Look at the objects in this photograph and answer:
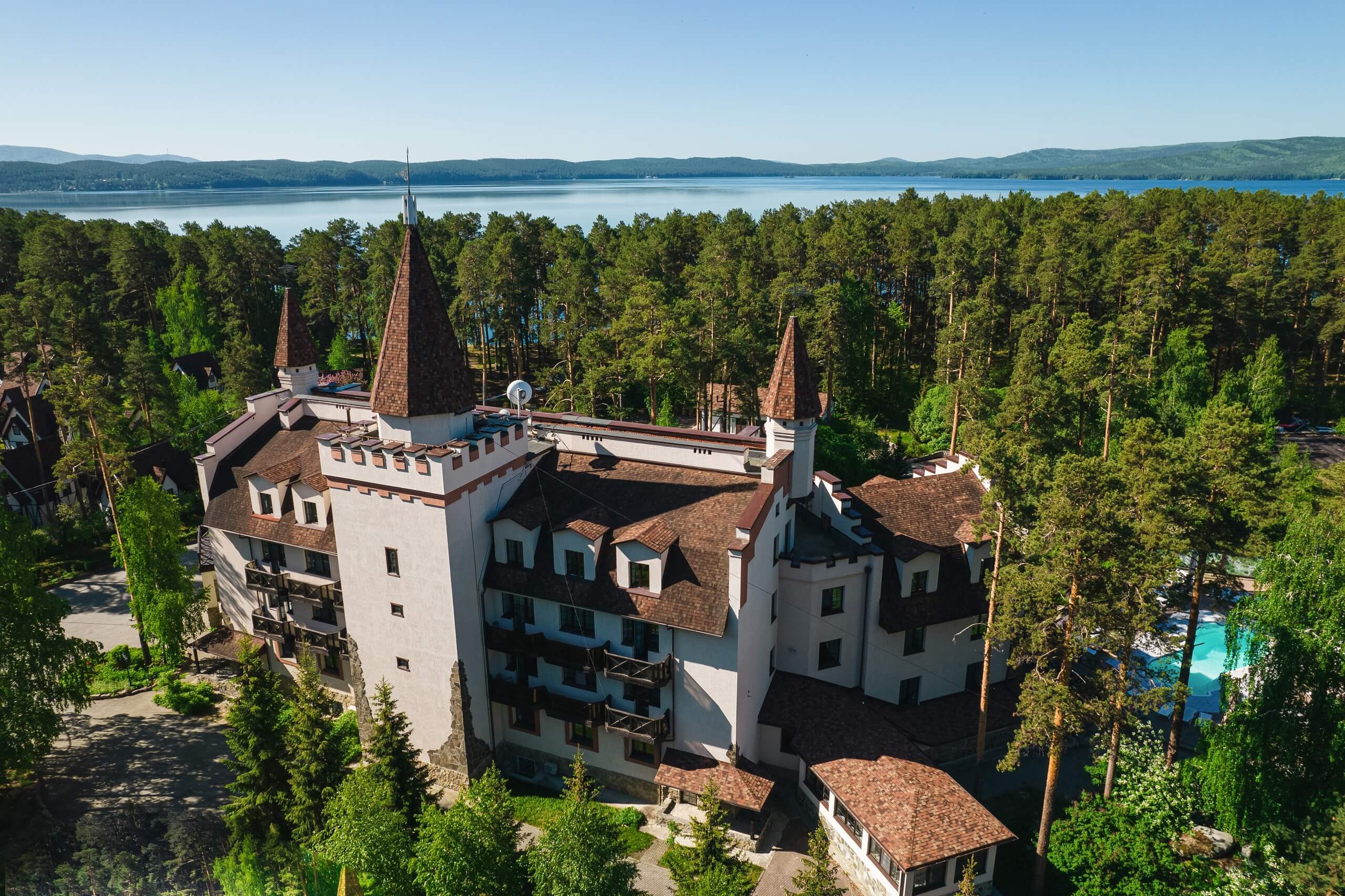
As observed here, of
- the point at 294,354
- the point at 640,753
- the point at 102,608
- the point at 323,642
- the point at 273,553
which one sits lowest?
the point at 102,608

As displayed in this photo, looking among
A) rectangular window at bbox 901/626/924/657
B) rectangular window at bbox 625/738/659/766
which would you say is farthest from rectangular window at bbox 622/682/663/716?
rectangular window at bbox 901/626/924/657

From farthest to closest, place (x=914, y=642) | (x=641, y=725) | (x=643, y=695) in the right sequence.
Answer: (x=914, y=642) < (x=643, y=695) < (x=641, y=725)

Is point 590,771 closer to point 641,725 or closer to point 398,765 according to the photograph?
point 641,725

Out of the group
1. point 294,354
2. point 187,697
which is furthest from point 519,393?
point 187,697

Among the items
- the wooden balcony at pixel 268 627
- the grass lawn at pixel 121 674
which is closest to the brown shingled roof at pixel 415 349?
the wooden balcony at pixel 268 627

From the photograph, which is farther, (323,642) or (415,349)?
(323,642)
